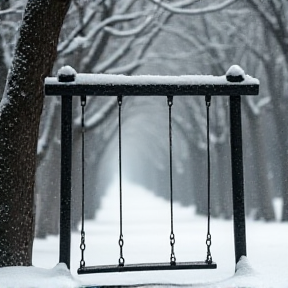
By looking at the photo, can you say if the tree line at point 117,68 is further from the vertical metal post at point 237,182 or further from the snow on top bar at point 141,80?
the vertical metal post at point 237,182

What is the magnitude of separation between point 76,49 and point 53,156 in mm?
3080

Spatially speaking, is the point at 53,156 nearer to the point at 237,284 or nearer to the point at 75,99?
the point at 75,99

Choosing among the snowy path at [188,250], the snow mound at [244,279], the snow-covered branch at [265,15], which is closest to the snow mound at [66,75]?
the snowy path at [188,250]

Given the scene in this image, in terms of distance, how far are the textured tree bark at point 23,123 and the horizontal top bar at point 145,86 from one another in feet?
3.66

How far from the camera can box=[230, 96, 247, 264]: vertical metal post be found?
4859mm

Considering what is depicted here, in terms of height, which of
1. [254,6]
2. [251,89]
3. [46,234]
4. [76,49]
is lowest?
[46,234]

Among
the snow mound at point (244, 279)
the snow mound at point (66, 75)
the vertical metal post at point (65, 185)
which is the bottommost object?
the snow mound at point (244, 279)

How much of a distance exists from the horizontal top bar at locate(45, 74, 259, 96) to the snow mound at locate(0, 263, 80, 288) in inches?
53.6

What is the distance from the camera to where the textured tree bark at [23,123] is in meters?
5.59

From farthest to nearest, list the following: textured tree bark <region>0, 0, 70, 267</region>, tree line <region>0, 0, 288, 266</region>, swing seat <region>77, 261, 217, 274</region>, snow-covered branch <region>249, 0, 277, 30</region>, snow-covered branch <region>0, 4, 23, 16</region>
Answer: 1. snow-covered branch <region>249, 0, 277, 30</region>
2. snow-covered branch <region>0, 4, 23, 16</region>
3. tree line <region>0, 0, 288, 266</region>
4. textured tree bark <region>0, 0, 70, 267</region>
5. swing seat <region>77, 261, 217, 274</region>

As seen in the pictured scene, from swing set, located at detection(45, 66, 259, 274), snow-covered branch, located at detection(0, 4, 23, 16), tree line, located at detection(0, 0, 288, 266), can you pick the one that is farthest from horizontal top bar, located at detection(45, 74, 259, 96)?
snow-covered branch, located at detection(0, 4, 23, 16)

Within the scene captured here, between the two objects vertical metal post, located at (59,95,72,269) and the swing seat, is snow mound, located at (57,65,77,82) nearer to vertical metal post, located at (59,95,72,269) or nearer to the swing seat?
vertical metal post, located at (59,95,72,269)

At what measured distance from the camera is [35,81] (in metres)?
5.95

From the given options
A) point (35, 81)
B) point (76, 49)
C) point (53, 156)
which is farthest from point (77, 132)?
point (35, 81)
